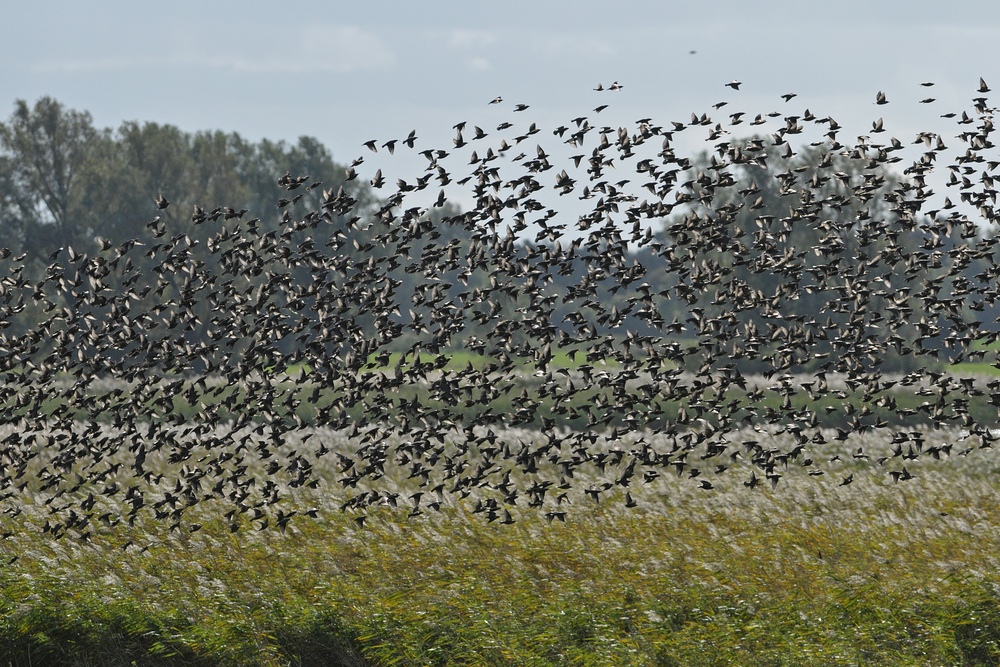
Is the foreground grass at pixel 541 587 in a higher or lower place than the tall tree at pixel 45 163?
lower

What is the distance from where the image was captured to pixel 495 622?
40.3ft

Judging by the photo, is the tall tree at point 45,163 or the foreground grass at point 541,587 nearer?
the foreground grass at point 541,587

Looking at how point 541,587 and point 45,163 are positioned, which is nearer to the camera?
point 541,587

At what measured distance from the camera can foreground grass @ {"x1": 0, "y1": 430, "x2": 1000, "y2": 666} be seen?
11680 mm

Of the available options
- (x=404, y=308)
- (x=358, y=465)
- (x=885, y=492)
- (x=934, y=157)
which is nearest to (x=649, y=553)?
(x=885, y=492)

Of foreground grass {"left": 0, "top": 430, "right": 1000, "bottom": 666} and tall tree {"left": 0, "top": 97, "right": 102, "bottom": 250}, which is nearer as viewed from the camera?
foreground grass {"left": 0, "top": 430, "right": 1000, "bottom": 666}

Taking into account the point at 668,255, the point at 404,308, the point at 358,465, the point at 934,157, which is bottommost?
→ the point at 404,308

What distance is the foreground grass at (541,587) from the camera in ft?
38.3

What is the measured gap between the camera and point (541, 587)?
45.2 ft

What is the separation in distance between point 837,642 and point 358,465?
1149 centimetres

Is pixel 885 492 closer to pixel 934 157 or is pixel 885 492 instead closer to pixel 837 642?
pixel 934 157

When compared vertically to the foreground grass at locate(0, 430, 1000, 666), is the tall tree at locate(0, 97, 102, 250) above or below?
above

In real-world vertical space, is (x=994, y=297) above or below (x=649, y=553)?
above

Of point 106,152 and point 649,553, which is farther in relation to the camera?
point 106,152
